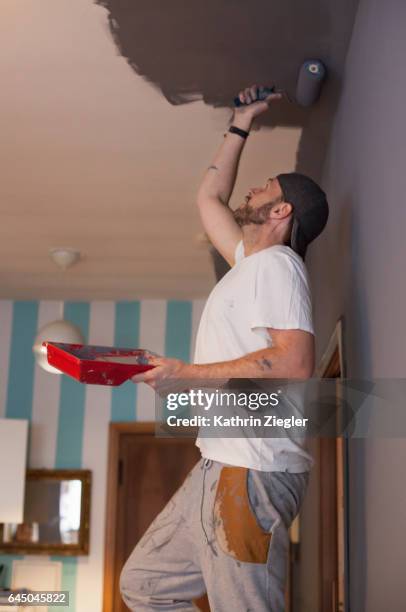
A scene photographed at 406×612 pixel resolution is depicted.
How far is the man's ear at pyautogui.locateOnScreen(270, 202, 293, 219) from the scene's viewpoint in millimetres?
1497

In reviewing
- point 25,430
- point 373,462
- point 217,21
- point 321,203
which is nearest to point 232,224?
point 321,203

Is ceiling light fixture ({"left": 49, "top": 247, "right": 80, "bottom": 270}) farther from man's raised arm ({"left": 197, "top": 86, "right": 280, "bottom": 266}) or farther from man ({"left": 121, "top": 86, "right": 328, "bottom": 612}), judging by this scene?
man ({"left": 121, "top": 86, "right": 328, "bottom": 612})

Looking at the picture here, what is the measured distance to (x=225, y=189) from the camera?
71.7 inches

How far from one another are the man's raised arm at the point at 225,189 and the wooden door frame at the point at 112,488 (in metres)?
2.48

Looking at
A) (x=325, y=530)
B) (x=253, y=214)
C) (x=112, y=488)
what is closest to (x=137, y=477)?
(x=112, y=488)

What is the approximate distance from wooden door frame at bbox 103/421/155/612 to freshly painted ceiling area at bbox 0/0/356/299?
1154 mm

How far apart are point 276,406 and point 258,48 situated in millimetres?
1119

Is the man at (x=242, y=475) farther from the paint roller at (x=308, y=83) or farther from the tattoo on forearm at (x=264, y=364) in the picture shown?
the paint roller at (x=308, y=83)

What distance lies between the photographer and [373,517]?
1.46 meters

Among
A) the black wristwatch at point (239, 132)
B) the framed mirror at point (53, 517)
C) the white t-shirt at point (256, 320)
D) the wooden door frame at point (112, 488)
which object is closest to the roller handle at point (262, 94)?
the black wristwatch at point (239, 132)

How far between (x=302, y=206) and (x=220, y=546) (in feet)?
2.17

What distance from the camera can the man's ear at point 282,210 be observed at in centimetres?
150

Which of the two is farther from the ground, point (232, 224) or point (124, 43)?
point (124, 43)

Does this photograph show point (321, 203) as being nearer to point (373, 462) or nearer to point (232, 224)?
point (232, 224)
